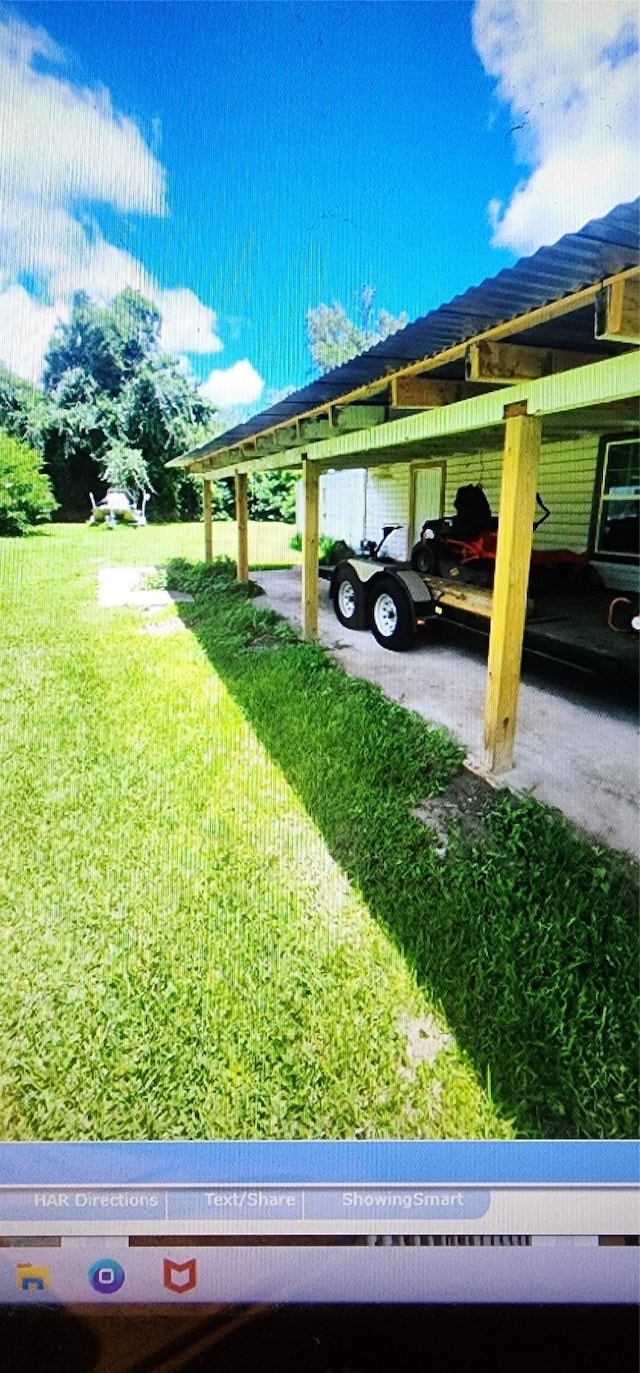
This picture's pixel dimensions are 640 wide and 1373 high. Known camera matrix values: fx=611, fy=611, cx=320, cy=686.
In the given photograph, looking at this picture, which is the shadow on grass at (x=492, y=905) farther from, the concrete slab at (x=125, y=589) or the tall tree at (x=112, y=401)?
the tall tree at (x=112, y=401)

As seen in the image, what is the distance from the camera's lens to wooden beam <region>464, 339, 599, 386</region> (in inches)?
93.6

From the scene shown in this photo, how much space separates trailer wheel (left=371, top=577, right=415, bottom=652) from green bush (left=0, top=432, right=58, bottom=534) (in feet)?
13.9

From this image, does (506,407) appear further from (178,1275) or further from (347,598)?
(347,598)

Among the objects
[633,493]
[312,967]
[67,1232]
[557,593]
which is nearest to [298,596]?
[557,593]

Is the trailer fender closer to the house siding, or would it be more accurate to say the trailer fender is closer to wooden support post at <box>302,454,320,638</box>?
wooden support post at <box>302,454,320,638</box>

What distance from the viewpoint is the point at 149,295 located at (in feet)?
2.78

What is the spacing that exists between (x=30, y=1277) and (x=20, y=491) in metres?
1.09

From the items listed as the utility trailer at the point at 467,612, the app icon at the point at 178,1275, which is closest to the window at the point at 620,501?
the utility trailer at the point at 467,612

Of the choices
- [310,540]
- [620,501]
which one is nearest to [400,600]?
[310,540]

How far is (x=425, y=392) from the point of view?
3111 mm

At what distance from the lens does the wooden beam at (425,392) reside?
3.04 metres

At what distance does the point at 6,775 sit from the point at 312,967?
770mm

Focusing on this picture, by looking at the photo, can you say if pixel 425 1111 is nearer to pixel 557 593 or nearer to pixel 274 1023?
pixel 274 1023

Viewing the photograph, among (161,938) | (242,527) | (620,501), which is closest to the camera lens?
(161,938)
